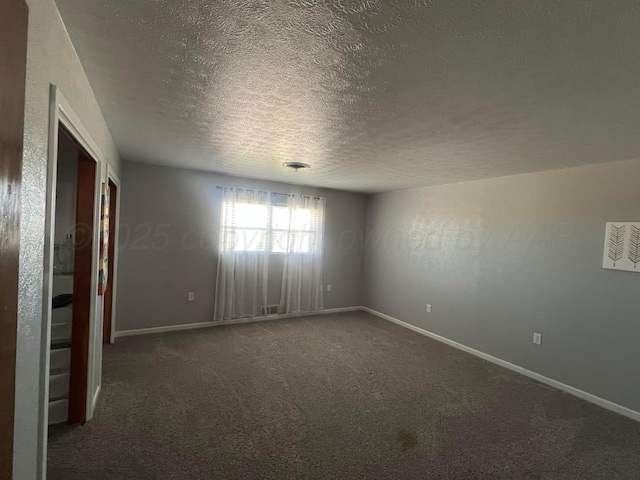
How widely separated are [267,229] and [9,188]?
4.19 m

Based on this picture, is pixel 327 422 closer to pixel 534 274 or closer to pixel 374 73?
pixel 374 73

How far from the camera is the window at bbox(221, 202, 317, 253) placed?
464 cm

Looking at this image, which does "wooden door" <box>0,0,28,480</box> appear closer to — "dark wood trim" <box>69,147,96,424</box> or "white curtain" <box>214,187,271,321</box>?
"dark wood trim" <box>69,147,96,424</box>

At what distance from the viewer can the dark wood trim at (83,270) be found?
2137mm

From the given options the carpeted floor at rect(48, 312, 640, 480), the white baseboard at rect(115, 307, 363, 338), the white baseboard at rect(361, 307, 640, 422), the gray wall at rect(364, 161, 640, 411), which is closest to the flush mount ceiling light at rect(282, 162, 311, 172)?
the gray wall at rect(364, 161, 640, 411)

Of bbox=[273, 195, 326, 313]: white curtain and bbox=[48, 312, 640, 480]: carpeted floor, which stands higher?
bbox=[273, 195, 326, 313]: white curtain

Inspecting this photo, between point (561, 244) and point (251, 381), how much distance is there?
3410 millimetres

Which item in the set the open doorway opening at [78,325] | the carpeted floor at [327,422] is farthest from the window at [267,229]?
the open doorway opening at [78,325]

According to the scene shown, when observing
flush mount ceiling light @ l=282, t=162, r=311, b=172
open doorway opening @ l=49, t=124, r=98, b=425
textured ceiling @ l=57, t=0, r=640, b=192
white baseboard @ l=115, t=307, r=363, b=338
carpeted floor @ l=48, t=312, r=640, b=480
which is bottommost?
carpeted floor @ l=48, t=312, r=640, b=480

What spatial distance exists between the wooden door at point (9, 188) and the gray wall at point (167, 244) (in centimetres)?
355

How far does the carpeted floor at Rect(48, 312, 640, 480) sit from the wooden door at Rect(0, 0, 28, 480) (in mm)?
1403

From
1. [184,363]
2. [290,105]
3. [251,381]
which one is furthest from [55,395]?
[290,105]

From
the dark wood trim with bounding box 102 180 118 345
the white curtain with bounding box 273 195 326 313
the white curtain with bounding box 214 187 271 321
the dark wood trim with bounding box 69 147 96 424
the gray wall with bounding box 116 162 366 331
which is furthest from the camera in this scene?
the white curtain with bounding box 273 195 326 313

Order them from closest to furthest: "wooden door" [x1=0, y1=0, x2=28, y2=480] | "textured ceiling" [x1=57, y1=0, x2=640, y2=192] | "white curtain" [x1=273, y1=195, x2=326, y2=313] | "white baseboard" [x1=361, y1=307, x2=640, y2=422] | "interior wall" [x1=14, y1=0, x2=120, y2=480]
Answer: "wooden door" [x1=0, y1=0, x2=28, y2=480] < "interior wall" [x1=14, y1=0, x2=120, y2=480] < "textured ceiling" [x1=57, y1=0, x2=640, y2=192] < "white baseboard" [x1=361, y1=307, x2=640, y2=422] < "white curtain" [x1=273, y1=195, x2=326, y2=313]
